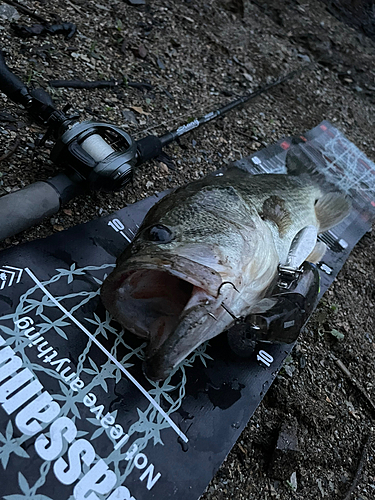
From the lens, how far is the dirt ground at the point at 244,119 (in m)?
2.25

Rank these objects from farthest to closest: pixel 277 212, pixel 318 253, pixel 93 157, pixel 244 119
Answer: pixel 244 119, pixel 318 253, pixel 277 212, pixel 93 157

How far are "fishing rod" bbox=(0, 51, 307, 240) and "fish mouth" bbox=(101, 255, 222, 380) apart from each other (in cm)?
67

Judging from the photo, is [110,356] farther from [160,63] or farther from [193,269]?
[160,63]

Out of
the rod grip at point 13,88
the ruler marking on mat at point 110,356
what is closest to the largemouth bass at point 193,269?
the ruler marking on mat at point 110,356

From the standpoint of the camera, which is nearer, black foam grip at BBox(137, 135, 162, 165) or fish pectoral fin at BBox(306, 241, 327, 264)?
black foam grip at BBox(137, 135, 162, 165)

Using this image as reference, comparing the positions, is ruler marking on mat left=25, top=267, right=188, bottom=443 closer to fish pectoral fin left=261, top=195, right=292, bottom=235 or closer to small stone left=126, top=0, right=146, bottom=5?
fish pectoral fin left=261, top=195, right=292, bottom=235

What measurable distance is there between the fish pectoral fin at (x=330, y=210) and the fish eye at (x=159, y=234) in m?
1.84

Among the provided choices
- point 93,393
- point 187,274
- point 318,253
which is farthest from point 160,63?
point 93,393

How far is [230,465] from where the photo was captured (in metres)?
2.05

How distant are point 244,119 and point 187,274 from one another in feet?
9.23

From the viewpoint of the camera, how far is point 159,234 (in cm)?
182

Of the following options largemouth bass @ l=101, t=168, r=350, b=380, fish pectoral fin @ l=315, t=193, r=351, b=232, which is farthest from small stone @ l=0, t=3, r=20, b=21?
fish pectoral fin @ l=315, t=193, r=351, b=232

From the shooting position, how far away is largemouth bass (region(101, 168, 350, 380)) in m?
1.69

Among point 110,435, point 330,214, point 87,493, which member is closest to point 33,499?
point 87,493
